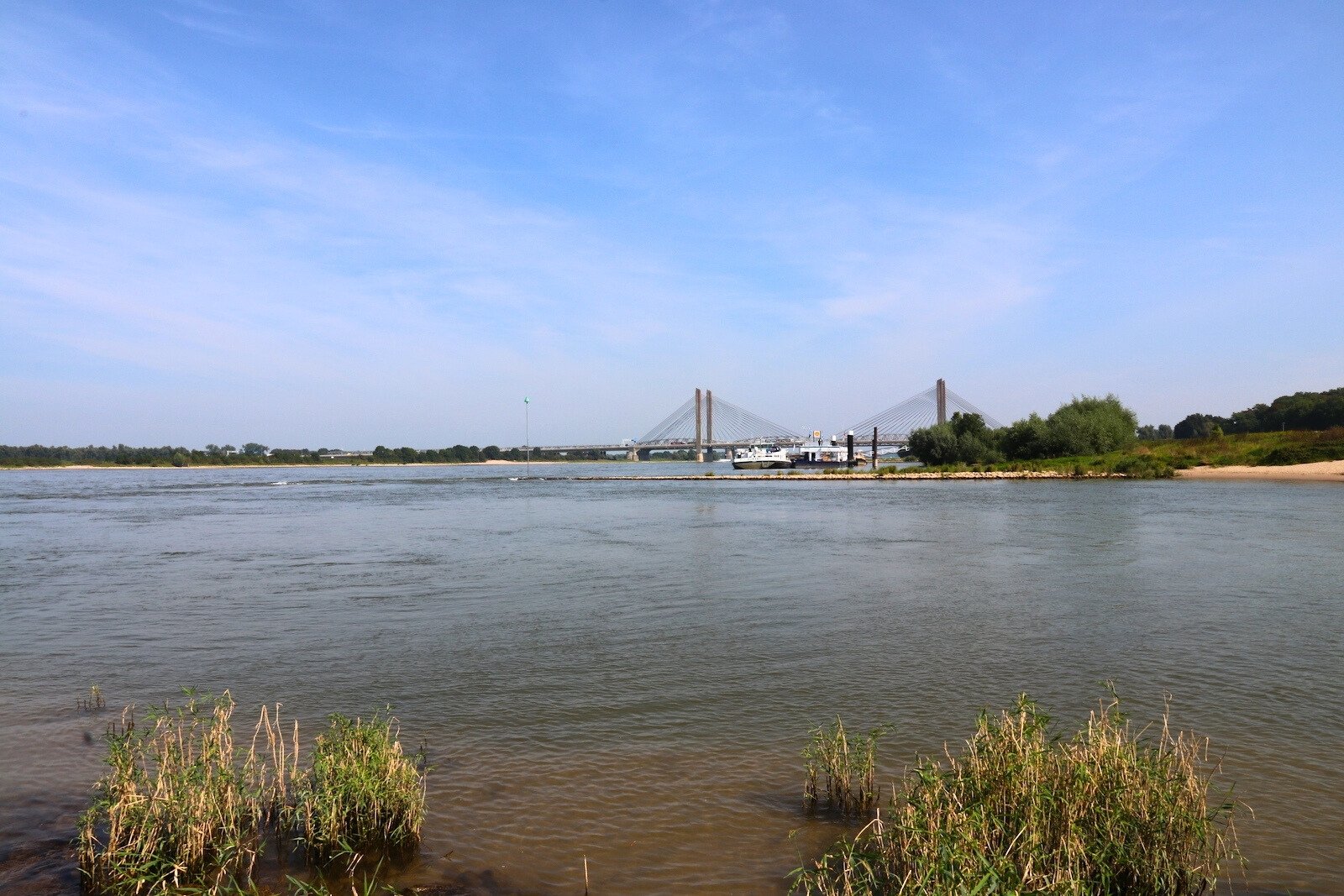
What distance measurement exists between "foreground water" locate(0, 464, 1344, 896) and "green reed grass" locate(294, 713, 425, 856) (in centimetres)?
38

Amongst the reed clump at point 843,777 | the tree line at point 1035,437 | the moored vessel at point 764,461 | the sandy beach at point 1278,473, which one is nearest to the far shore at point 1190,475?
the sandy beach at point 1278,473

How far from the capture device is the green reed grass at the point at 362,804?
586 cm

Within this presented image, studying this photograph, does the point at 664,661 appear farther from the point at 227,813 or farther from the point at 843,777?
the point at 227,813

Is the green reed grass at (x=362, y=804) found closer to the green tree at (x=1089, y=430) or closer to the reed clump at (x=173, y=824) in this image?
the reed clump at (x=173, y=824)

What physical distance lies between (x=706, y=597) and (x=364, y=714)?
26.7 ft

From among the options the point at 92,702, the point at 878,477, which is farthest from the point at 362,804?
the point at 878,477

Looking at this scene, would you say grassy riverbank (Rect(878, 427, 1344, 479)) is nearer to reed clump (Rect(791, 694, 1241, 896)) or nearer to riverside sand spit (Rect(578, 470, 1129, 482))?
riverside sand spit (Rect(578, 470, 1129, 482))

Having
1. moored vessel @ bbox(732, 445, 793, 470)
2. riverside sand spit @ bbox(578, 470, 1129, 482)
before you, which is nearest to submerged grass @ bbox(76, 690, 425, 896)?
riverside sand spit @ bbox(578, 470, 1129, 482)

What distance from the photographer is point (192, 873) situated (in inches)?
213

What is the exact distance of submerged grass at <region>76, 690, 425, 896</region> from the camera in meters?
5.41

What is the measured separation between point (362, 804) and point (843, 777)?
355 centimetres

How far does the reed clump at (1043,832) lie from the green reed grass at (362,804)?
9.09 feet

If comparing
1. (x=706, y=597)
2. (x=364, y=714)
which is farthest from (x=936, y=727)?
(x=706, y=597)

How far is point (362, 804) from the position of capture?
5980 millimetres
